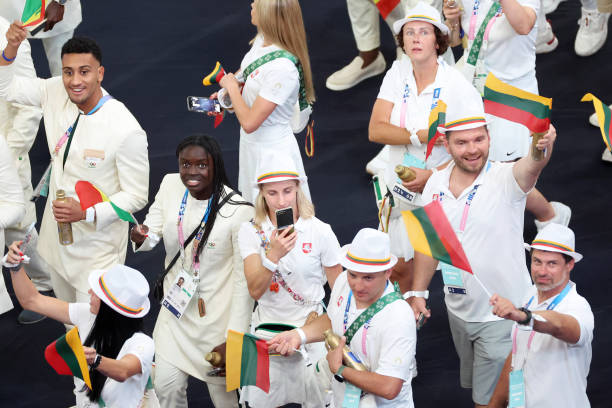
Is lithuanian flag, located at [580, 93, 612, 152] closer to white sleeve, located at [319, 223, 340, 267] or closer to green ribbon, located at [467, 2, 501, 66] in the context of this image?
white sleeve, located at [319, 223, 340, 267]

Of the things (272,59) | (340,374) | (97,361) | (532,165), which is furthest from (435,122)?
(97,361)

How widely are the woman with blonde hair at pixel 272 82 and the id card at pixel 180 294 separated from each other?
98 cm

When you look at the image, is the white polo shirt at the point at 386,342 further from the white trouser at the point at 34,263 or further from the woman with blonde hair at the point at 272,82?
the white trouser at the point at 34,263

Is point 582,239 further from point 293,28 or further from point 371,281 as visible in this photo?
point 371,281

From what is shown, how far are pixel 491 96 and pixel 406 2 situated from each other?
3315 millimetres

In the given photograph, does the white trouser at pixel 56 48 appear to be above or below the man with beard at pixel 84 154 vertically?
above

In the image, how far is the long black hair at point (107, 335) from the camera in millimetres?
4293

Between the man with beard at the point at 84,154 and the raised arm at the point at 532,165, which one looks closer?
the raised arm at the point at 532,165

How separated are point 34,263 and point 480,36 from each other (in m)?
3.16

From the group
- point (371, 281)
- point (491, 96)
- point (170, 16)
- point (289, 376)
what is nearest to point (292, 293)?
point (289, 376)

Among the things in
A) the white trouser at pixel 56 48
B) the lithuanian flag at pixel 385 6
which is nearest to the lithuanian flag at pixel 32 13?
the white trouser at pixel 56 48

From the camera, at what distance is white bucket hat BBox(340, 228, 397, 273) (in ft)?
14.1

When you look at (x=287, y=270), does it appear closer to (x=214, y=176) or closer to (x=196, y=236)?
(x=196, y=236)

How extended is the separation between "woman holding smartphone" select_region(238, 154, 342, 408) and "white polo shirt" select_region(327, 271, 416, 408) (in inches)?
15.3
